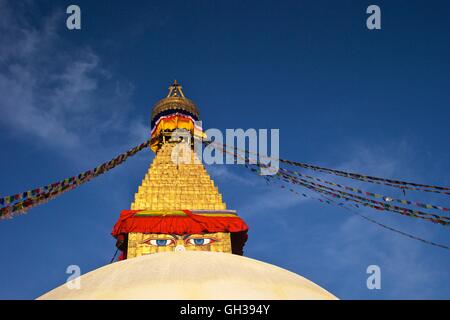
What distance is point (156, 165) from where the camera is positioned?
15.1 meters

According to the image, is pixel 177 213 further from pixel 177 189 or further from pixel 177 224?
pixel 177 189

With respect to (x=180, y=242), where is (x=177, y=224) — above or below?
above

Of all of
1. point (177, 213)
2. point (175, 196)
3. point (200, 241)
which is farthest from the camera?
point (175, 196)

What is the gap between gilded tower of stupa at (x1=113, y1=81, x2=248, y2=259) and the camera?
12414mm

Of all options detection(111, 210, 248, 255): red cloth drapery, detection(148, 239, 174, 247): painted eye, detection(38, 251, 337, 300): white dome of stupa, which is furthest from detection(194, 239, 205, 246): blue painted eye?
detection(38, 251, 337, 300): white dome of stupa

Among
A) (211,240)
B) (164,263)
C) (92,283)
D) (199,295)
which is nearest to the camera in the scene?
(199,295)

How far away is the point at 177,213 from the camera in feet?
42.7

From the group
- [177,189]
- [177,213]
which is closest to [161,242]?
[177,213]

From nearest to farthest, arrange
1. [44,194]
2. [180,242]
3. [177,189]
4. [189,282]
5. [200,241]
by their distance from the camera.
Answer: [189,282] → [44,194] → [180,242] → [200,241] → [177,189]

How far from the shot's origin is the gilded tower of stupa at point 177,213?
1241 centimetres
